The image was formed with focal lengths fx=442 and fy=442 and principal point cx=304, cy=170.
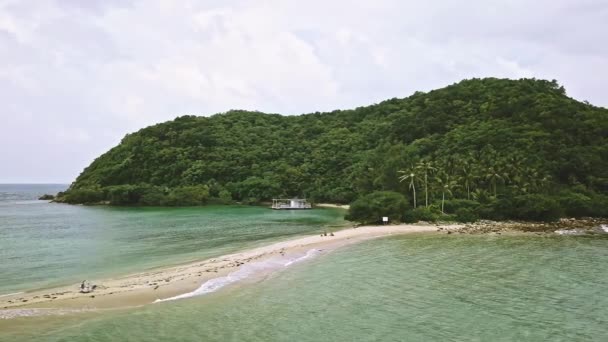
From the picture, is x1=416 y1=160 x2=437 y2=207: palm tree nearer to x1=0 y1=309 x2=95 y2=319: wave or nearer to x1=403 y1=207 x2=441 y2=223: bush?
x1=403 y1=207 x2=441 y2=223: bush

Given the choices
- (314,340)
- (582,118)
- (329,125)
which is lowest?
(314,340)

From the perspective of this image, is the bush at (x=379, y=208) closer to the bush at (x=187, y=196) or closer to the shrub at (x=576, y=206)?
the shrub at (x=576, y=206)

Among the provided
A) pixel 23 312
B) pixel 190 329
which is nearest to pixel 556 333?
pixel 190 329

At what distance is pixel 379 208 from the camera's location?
2377 inches

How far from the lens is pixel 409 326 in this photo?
18.0 metres

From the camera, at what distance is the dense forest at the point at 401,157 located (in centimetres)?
7075

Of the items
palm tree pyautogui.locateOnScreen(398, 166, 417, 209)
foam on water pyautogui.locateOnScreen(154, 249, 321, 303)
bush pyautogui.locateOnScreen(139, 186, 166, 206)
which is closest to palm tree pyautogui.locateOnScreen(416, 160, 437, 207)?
palm tree pyautogui.locateOnScreen(398, 166, 417, 209)

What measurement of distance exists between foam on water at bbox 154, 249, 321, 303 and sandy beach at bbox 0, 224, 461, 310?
270 millimetres

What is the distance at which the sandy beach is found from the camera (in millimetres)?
21297

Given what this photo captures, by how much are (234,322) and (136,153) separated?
142416 mm

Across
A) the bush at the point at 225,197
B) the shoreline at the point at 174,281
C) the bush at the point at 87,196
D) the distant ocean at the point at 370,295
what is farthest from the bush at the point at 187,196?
the shoreline at the point at 174,281

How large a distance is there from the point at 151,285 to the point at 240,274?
548 centimetres

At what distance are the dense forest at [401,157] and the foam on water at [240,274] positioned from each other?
98.6ft

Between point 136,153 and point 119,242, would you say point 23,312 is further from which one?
point 136,153
